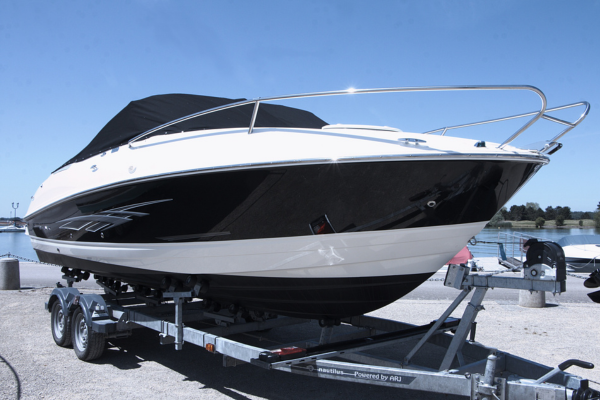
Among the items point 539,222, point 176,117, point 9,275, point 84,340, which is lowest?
point 84,340

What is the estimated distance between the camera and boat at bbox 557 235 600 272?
1215cm

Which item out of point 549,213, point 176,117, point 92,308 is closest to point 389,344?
point 92,308

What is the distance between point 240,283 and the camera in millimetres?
3525

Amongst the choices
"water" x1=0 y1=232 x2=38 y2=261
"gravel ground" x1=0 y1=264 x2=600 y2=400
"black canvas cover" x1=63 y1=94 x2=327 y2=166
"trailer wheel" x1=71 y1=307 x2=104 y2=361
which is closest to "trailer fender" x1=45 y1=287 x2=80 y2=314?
"trailer wheel" x1=71 y1=307 x2=104 y2=361

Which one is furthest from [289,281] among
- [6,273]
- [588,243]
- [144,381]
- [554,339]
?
[588,243]

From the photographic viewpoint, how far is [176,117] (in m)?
4.60

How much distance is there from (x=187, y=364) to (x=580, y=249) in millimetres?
12267

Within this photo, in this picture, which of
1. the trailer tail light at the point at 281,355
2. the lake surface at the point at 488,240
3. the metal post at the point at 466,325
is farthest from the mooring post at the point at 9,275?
the metal post at the point at 466,325

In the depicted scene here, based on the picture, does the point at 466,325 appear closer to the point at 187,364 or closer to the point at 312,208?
the point at 312,208

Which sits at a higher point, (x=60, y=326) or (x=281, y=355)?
(x=281, y=355)

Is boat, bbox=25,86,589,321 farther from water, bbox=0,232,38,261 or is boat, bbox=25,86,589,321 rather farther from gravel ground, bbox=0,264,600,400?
water, bbox=0,232,38,261

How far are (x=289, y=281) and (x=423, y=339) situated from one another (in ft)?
3.72

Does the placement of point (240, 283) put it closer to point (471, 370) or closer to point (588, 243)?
point (471, 370)

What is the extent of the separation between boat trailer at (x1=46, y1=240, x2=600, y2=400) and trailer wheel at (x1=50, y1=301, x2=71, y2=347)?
0.04 feet
